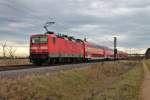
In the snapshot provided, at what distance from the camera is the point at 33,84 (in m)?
21.0

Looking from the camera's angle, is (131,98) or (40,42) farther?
(40,42)

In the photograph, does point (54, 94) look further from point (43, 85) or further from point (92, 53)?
point (92, 53)

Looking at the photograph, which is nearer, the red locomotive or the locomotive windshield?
the red locomotive

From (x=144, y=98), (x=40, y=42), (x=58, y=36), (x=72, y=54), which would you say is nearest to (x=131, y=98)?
(x=144, y=98)

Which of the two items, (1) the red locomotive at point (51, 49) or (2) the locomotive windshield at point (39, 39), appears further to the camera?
(2) the locomotive windshield at point (39, 39)

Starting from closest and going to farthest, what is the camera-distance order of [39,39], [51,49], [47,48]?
[47,48], [51,49], [39,39]

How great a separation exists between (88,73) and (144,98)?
612 inches

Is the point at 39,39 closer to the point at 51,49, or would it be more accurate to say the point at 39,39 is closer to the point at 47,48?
the point at 47,48

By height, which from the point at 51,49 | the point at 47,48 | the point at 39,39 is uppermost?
the point at 39,39

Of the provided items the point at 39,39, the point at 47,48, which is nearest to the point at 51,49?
the point at 47,48

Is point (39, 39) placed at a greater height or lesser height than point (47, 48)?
greater

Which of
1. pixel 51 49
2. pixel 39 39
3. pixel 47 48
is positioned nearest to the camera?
pixel 47 48

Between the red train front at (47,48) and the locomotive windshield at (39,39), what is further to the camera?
the locomotive windshield at (39,39)

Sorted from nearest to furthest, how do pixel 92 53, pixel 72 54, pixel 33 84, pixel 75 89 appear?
pixel 33 84 < pixel 75 89 < pixel 72 54 < pixel 92 53
